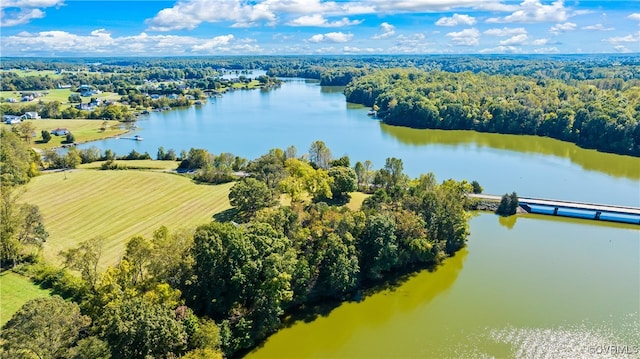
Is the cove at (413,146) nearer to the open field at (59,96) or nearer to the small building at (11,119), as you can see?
the small building at (11,119)

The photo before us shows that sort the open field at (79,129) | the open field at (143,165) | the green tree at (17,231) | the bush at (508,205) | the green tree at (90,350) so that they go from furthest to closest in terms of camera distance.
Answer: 1. the open field at (79,129)
2. the open field at (143,165)
3. the bush at (508,205)
4. the green tree at (17,231)
5. the green tree at (90,350)

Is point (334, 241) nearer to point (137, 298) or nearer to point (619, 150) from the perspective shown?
point (137, 298)

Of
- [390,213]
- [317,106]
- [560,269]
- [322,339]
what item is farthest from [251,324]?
[317,106]

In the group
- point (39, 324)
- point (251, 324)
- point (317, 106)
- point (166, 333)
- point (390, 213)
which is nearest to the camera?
point (39, 324)

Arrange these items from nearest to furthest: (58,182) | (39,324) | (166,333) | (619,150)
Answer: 1. (39,324)
2. (166,333)
3. (58,182)
4. (619,150)

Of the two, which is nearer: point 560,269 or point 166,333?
point 166,333

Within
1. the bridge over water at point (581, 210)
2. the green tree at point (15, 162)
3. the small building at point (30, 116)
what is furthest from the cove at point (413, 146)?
the small building at point (30, 116)

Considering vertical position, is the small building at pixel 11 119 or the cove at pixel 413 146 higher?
the small building at pixel 11 119

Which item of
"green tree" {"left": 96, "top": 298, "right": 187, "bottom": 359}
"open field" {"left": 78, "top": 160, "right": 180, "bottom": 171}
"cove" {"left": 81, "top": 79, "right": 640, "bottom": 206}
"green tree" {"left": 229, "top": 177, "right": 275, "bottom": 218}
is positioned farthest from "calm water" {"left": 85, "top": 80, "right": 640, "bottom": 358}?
"green tree" {"left": 229, "top": 177, "right": 275, "bottom": 218}
